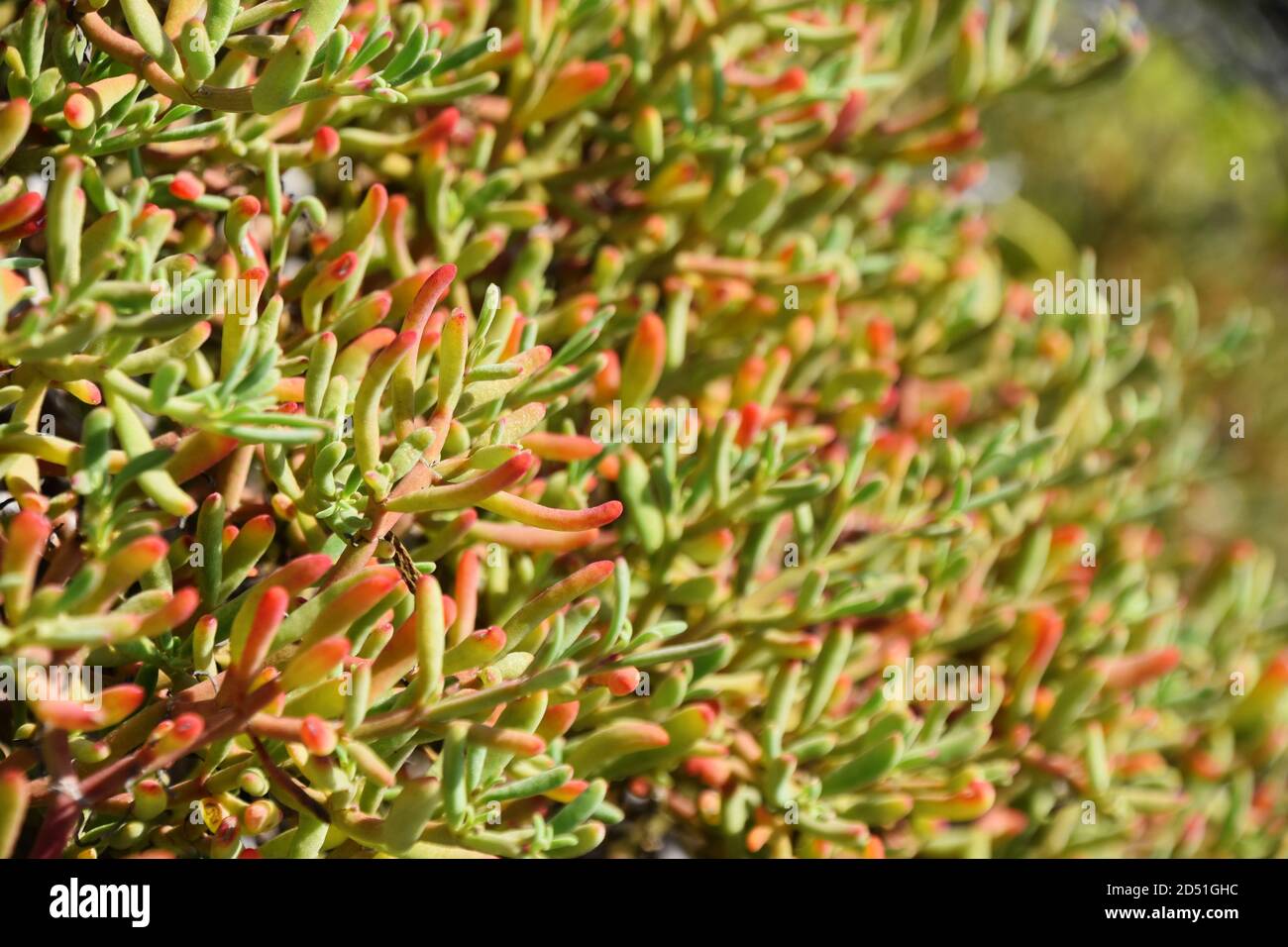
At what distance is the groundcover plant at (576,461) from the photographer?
70 cm

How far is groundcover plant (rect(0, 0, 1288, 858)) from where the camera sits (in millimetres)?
695

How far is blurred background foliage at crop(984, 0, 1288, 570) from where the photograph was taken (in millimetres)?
2684

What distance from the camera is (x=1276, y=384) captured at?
2.69 metres

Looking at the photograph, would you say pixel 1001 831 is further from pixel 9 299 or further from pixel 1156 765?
pixel 9 299

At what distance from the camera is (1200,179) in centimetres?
302

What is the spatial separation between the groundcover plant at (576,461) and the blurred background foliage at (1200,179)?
119 cm

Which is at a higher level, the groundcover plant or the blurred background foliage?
the blurred background foliage

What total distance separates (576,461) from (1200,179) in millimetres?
2621

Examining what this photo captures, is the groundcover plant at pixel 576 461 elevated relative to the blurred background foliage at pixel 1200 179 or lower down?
lower down

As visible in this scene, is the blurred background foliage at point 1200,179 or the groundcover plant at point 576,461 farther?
the blurred background foliage at point 1200,179

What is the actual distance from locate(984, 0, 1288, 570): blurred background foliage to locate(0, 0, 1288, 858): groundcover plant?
1187 mm

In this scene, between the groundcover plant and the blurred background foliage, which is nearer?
the groundcover plant

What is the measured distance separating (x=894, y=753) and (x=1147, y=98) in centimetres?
269
